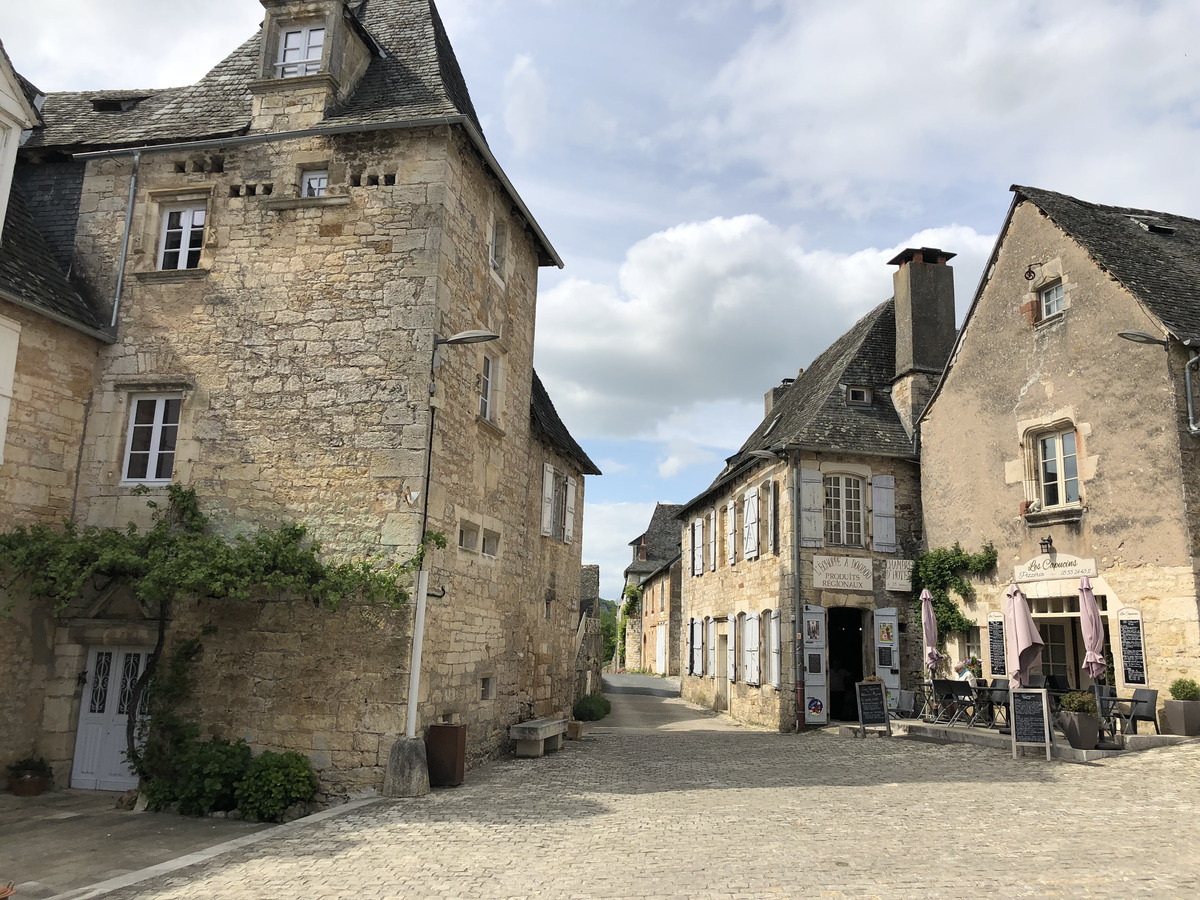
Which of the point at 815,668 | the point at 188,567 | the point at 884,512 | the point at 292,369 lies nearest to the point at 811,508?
the point at 884,512

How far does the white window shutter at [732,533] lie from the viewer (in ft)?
58.4

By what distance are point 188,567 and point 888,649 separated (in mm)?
10795

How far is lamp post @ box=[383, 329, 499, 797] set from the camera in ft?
26.4

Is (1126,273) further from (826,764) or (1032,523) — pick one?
(826,764)

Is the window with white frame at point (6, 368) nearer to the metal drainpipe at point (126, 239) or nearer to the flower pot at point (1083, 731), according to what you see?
the metal drainpipe at point (126, 239)

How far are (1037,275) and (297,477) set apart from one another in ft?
36.0

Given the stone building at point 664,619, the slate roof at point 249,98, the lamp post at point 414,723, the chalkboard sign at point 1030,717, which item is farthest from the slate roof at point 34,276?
the stone building at point 664,619

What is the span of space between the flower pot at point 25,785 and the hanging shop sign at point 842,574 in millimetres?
10794

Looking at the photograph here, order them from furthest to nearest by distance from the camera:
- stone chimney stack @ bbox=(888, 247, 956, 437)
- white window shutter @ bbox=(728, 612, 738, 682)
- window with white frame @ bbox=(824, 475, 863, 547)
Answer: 1. white window shutter @ bbox=(728, 612, 738, 682)
2. stone chimney stack @ bbox=(888, 247, 956, 437)
3. window with white frame @ bbox=(824, 475, 863, 547)

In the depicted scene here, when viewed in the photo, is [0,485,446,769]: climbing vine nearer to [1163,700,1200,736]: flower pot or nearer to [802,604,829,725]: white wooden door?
[802,604,829,725]: white wooden door

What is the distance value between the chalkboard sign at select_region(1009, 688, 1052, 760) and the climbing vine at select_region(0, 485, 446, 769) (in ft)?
23.2

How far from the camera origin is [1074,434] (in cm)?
1223

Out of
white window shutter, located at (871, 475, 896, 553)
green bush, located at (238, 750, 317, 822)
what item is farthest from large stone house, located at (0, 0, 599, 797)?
white window shutter, located at (871, 475, 896, 553)

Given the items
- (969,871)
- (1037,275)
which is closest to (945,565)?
(1037,275)
